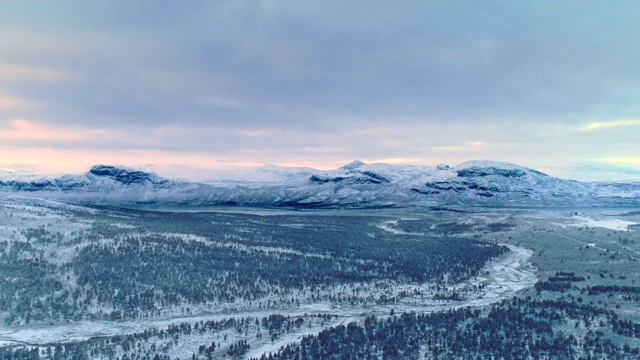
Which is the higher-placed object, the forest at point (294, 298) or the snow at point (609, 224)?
the snow at point (609, 224)

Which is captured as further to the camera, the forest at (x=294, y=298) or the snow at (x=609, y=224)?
the snow at (x=609, y=224)

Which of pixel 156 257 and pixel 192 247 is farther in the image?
pixel 192 247

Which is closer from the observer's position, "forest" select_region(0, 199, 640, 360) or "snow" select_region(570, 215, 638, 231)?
"forest" select_region(0, 199, 640, 360)

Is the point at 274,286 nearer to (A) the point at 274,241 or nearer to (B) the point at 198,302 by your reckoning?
(B) the point at 198,302

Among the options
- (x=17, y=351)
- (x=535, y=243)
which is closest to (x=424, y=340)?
(x=17, y=351)

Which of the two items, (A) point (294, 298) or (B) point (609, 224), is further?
(B) point (609, 224)

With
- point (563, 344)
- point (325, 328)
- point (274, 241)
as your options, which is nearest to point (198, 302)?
point (325, 328)

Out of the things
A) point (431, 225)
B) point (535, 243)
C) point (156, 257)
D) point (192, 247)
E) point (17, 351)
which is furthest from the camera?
point (431, 225)

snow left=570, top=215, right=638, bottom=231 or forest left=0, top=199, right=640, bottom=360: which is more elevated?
snow left=570, top=215, right=638, bottom=231

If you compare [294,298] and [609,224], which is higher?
[609,224]

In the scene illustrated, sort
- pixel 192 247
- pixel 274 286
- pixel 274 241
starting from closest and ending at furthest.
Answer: pixel 274 286, pixel 192 247, pixel 274 241
